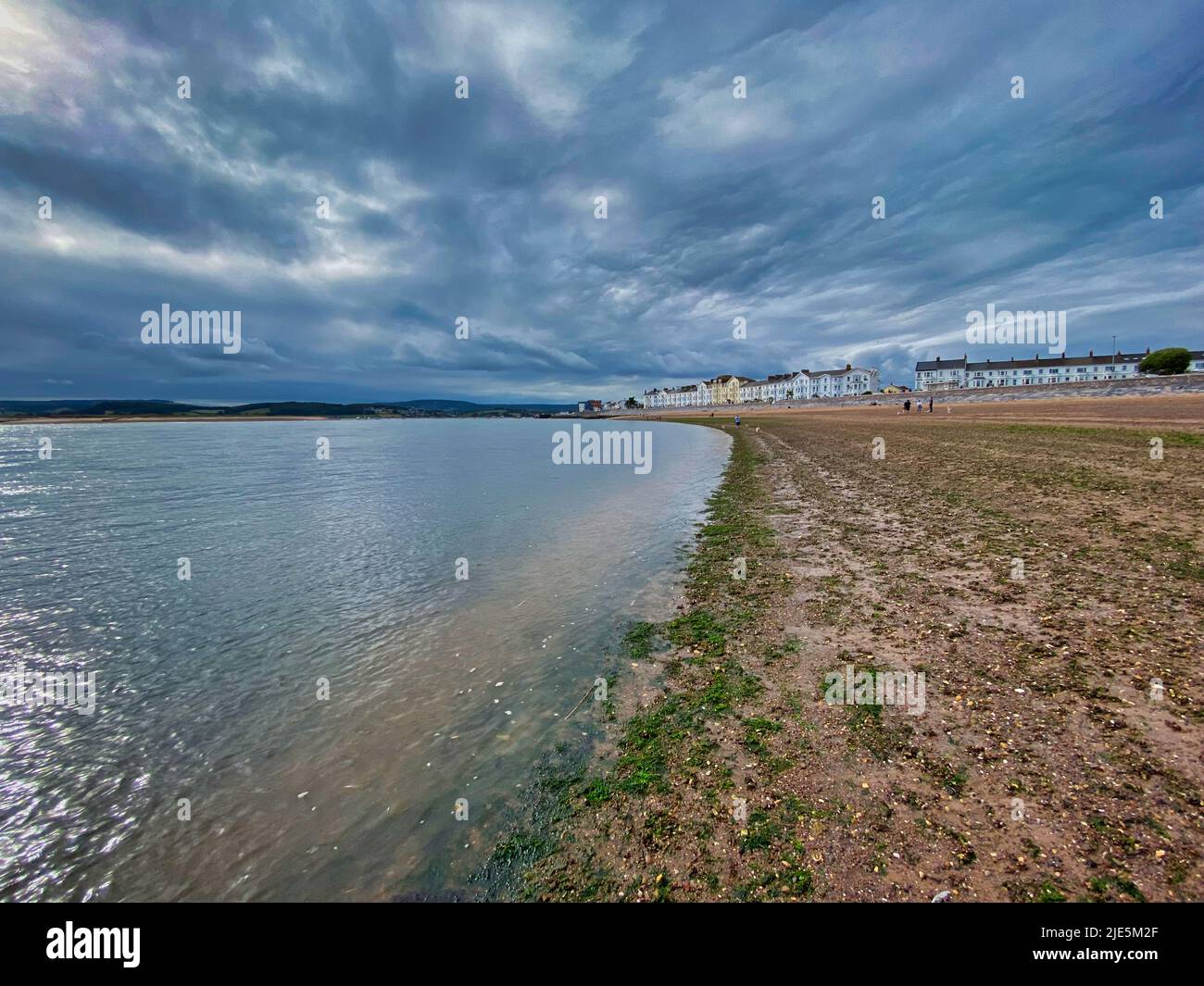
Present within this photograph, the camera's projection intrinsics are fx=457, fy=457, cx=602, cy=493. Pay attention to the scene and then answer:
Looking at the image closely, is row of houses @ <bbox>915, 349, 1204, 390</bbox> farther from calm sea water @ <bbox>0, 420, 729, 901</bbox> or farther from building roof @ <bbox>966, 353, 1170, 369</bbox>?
calm sea water @ <bbox>0, 420, 729, 901</bbox>

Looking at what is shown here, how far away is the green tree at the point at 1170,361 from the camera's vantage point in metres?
102

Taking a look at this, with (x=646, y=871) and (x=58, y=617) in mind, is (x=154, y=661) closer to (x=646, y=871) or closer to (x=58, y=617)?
(x=58, y=617)

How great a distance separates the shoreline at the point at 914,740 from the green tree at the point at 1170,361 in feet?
484

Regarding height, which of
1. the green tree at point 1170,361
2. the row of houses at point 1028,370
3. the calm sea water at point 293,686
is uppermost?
the row of houses at point 1028,370

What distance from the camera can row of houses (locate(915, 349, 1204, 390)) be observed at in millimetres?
146625

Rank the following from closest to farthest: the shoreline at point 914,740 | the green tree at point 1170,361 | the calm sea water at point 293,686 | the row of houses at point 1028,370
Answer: the shoreline at point 914,740
the calm sea water at point 293,686
the green tree at point 1170,361
the row of houses at point 1028,370

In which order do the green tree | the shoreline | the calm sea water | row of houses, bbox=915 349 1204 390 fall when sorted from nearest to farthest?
the shoreline, the calm sea water, the green tree, row of houses, bbox=915 349 1204 390

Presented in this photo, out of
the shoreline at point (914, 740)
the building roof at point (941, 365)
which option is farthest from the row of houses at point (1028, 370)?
the shoreline at point (914, 740)

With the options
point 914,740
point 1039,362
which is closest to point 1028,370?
point 1039,362

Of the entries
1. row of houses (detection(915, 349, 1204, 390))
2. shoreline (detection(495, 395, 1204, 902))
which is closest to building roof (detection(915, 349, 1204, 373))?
row of houses (detection(915, 349, 1204, 390))

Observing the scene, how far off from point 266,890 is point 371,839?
2.98 ft

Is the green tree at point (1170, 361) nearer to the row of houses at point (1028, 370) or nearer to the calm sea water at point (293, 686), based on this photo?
the row of houses at point (1028, 370)

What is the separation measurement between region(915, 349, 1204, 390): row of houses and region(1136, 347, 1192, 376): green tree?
26.9 metres
